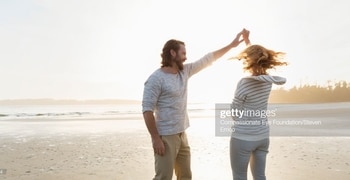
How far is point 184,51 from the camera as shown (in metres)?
3.84

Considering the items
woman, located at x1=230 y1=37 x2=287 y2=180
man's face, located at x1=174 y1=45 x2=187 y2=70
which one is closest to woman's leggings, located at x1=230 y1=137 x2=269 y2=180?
woman, located at x1=230 y1=37 x2=287 y2=180

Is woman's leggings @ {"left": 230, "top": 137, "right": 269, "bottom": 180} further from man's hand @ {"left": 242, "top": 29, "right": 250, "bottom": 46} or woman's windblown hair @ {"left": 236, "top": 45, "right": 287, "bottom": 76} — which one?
man's hand @ {"left": 242, "top": 29, "right": 250, "bottom": 46}

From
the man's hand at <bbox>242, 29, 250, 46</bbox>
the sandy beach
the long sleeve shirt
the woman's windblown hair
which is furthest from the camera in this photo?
the sandy beach

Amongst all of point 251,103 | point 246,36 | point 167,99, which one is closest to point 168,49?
point 167,99

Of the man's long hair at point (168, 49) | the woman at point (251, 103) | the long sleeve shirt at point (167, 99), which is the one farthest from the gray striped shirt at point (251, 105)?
the man's long hair at point (168, 49)

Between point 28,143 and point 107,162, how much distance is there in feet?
17.7

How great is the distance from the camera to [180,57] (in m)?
3.84

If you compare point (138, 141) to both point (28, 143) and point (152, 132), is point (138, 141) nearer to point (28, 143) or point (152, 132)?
point (28, 143)

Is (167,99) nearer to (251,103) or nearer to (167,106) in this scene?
(167,106)

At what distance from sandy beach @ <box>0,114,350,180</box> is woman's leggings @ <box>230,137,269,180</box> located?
11.2 feet

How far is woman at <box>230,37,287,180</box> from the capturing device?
336 centimetres

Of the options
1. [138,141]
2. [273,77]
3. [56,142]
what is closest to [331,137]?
[138,141]

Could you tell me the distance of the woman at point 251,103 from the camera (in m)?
3.36

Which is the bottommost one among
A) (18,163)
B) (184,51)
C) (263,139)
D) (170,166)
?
(18,163)
